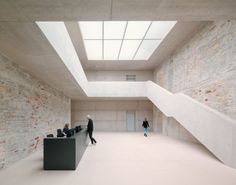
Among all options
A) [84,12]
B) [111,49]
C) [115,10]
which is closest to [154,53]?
[111,49]

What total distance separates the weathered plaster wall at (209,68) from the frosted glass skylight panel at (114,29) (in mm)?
3862

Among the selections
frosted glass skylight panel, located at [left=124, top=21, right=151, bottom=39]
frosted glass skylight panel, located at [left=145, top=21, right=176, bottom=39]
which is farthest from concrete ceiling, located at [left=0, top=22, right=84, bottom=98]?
frosted glass skylight panel, located at [left=145, top=21, right=176, bottom=39]

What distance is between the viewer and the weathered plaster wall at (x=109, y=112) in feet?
54.6

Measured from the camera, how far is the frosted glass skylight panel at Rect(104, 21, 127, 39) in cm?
883

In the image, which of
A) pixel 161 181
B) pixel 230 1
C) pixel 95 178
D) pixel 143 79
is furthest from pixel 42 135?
pixel 143 79

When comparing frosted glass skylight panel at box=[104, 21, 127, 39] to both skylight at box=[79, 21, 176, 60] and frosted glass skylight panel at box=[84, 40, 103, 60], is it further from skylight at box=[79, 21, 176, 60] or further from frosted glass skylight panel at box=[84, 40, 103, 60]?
frosted glass skylight panel at box=[84, 40, 103, 60]

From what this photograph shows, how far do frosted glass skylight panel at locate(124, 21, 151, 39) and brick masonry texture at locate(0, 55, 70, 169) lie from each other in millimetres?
5216

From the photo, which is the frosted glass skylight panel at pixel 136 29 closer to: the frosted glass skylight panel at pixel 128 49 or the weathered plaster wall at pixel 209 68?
the frosted glass skylight panel at pixel 128 49

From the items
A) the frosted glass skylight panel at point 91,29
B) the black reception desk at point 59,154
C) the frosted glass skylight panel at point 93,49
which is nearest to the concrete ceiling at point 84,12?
the black reception desk at point 59,154

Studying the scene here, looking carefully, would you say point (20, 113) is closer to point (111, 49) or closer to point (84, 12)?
point (84, 12)

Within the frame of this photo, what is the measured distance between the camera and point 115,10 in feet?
→ 10.3

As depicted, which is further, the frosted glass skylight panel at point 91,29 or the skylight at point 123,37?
the skylight at point 123,37

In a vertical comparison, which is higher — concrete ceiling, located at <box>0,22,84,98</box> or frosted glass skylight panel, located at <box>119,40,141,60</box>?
frosted glass skylight panel, located at <box>119,40,141,60</box>

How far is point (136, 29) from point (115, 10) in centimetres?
674
